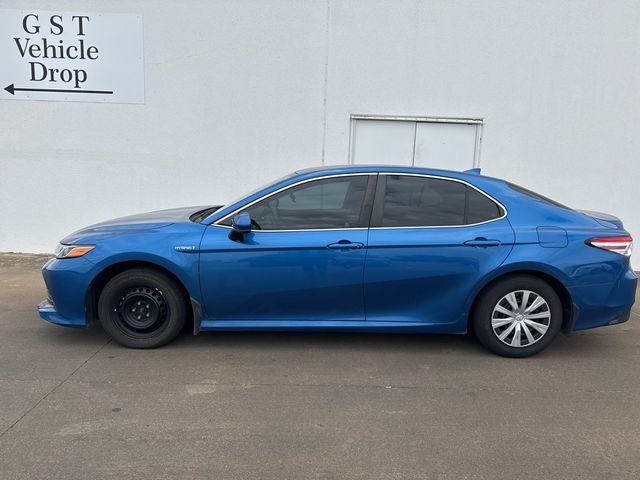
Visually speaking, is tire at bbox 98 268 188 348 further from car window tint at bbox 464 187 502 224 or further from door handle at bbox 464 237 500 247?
car window tint at bbox 464 187 502 224

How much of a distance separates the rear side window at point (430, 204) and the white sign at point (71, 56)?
5.18 m

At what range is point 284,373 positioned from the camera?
3.92m

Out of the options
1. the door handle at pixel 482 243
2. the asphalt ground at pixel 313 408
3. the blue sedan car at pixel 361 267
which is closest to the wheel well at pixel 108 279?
the blue sedan car at pixel 361 267

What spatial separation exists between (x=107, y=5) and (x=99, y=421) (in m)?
6.60

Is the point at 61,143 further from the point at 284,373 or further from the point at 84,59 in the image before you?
the point at 284,373

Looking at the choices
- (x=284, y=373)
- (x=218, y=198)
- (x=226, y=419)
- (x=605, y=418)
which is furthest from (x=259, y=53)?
(x=605, y=418)

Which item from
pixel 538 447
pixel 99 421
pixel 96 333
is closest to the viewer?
pixel 538 447

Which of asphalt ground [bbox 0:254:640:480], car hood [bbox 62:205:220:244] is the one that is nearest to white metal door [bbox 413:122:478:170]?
asphalt ground [bbox 0:254:640:480]

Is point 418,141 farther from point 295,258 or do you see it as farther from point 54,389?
point 54,389

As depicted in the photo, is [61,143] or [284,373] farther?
[61,143]

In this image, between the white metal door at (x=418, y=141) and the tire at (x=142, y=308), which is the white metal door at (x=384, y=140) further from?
the tire at (x=142, y=308)

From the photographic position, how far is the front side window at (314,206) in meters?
4.18

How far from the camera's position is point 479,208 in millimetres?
4238

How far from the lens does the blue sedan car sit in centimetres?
408
